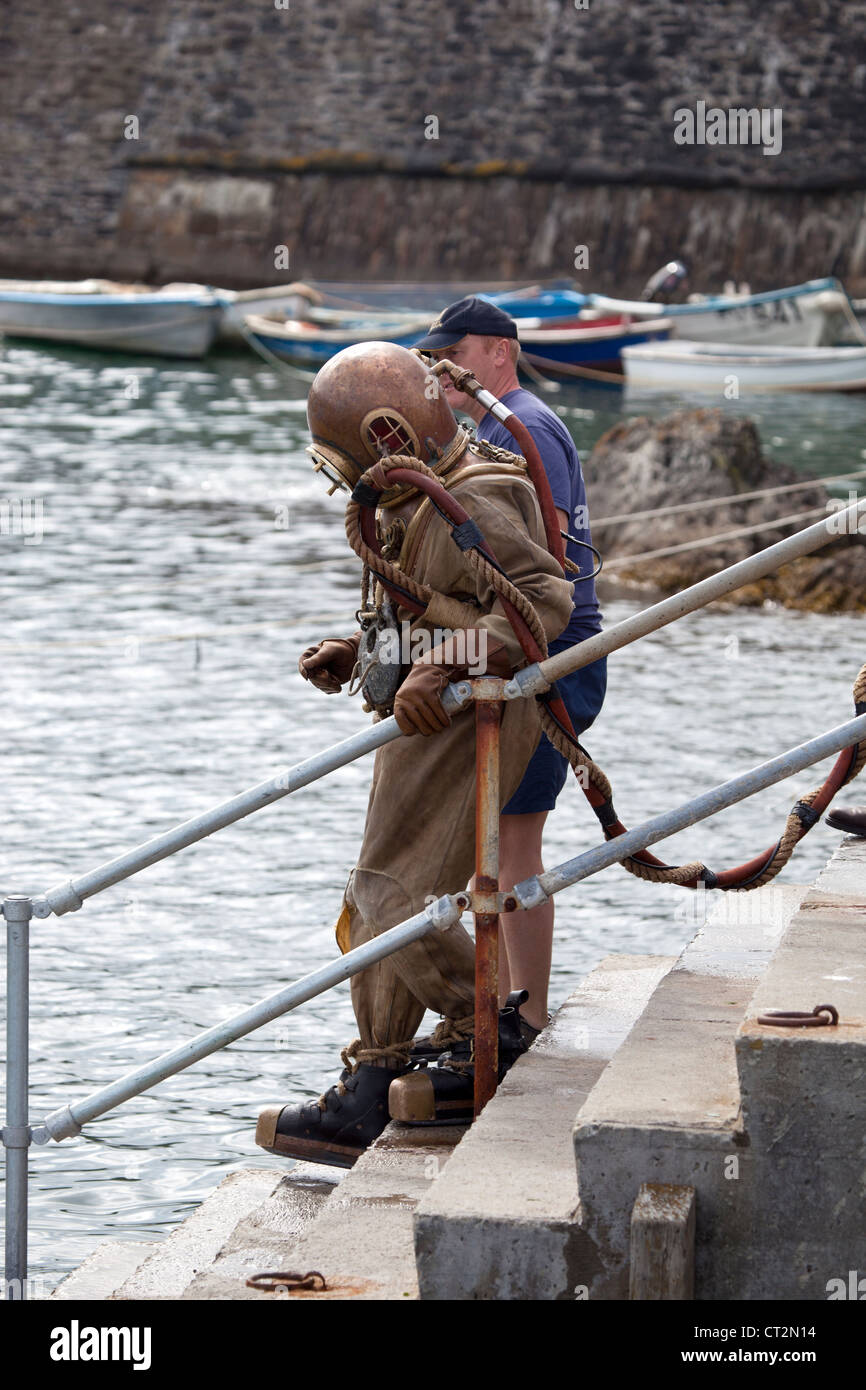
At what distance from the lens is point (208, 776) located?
8.94 m

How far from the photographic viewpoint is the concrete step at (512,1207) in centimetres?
333

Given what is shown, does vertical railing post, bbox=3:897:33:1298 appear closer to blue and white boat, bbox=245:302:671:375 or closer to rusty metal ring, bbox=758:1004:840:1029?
rusty metal ring, bbox=758:1004:840:1029

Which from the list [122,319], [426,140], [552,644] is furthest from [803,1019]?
[426,140]

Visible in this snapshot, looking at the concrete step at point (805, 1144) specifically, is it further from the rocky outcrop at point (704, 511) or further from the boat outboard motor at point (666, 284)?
the boat outboard motor at point (666, 284)

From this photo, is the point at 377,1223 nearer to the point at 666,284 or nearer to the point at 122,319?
the point at 122,319

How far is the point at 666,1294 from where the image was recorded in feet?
10.6

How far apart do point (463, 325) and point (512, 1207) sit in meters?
2.17

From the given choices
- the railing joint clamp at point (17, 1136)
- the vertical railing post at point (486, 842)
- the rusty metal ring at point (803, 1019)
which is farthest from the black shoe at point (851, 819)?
the railing joint clamp at point (17, 1136)

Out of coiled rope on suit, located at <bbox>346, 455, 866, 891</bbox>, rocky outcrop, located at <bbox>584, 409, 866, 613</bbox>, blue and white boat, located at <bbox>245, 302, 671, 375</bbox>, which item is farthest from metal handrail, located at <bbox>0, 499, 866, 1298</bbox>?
blue and white boat, located at <bbox>245, 302, 671, 375</bbox>

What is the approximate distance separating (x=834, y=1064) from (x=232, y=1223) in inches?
67.2

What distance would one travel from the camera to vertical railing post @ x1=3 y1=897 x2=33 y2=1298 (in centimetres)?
398

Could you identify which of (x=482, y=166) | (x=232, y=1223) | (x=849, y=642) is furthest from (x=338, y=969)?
(x=482, y=166)

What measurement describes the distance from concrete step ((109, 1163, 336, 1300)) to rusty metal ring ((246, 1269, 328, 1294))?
2cm
